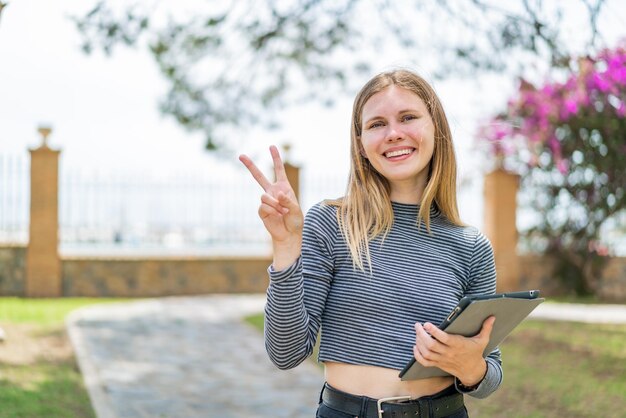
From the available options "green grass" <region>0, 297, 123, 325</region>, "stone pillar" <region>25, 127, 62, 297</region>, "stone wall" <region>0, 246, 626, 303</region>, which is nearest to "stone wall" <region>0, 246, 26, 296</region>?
"stone wall" <region>0, 246, 626, 303</region>

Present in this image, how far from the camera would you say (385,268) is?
89.3 inches

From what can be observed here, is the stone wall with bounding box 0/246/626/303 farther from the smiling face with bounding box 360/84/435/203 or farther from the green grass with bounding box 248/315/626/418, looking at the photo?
the smiling face with bounding box 360/84/435/203

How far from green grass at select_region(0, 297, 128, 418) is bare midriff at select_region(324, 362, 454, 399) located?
4.40 meters

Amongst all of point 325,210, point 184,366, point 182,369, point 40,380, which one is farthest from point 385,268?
point 184,366

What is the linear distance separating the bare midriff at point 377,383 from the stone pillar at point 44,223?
511 inches

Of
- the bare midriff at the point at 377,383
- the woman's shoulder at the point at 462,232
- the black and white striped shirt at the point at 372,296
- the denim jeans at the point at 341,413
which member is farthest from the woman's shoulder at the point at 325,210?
the denim jeans at the point at 341,413

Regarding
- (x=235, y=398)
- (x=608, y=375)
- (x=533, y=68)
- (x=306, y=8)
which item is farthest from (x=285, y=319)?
(x=306, y=8)

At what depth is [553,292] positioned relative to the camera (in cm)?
1596

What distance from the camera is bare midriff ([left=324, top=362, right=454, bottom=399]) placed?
2.22 meters

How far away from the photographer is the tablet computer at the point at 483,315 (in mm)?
1978

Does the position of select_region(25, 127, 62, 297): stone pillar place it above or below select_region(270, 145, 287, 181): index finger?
below

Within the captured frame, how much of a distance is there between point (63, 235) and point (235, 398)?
8625 mm

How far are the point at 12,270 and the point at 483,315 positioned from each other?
13.4 meters

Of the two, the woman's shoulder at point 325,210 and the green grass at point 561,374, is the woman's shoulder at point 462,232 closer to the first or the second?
the woman's shoulder at point 325,210
